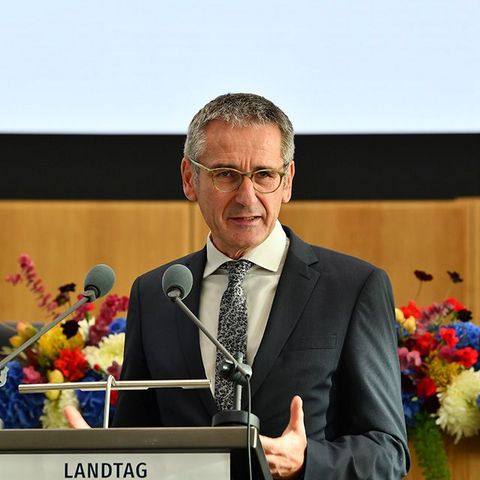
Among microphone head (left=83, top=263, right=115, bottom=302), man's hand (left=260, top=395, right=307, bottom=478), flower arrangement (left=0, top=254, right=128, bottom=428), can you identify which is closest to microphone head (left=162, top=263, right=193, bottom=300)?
microphone head (left=83, top=263, right=115, bottom=302)

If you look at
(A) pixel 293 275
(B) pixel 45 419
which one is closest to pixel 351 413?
(A) pixel 293 275

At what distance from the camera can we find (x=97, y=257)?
17.5 feet

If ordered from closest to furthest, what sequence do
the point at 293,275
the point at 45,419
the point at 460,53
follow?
the point at 293,275 < the point at 45,419 < the point at 460,53

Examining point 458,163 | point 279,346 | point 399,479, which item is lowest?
point 399,479

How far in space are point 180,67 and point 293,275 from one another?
9.00 ft

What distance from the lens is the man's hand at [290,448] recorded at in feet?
7.07

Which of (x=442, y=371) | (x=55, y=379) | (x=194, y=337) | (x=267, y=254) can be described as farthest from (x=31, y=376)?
(x=442, y=371)

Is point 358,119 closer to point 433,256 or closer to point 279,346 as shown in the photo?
point 433,256

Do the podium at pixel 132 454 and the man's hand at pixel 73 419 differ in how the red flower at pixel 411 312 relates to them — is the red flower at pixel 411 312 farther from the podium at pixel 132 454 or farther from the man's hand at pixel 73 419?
the podium at pixel 132 454

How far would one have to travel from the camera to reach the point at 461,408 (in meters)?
2.98

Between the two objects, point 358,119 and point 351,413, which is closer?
point 351,413

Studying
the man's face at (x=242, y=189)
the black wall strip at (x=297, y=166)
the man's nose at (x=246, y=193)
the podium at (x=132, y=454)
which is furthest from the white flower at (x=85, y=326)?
the black wall strip at (x=297, y=166)

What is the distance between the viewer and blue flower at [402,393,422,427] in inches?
119

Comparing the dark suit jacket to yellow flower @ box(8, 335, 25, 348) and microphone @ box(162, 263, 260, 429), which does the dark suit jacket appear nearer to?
microphone @ box(162, 263, 260, 429)
